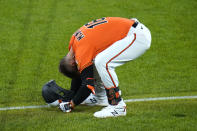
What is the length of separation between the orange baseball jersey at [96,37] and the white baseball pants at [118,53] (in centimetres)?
7

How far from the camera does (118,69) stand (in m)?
8.20

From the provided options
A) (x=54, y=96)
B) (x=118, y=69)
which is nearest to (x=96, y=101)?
(x=54, y=96)

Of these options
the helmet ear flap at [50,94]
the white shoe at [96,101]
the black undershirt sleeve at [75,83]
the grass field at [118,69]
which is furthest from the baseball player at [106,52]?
the white shoe at [96,101]

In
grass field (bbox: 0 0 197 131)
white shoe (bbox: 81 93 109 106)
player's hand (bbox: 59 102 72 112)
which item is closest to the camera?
grass field (bbox: 0 0 197 131)

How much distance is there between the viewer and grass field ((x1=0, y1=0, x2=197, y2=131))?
5.28 metres

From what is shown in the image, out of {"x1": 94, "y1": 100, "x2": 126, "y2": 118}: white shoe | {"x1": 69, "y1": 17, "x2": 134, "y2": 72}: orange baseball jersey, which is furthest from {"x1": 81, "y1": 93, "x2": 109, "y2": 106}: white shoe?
{"x1": 69, "y1": 17, "x2": 134, "y2": 72}: orange baseball jersey

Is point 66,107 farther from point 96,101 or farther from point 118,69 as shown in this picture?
point 118,69

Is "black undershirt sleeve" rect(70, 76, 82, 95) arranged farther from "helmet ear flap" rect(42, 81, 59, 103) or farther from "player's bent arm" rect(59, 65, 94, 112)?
"player's bent arm" rect(59, 65, 94, 112)

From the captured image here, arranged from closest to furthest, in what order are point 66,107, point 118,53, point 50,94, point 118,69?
point 118,53
point 66,107
point 50,94
point 118,69

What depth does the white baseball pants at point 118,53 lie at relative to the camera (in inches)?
215

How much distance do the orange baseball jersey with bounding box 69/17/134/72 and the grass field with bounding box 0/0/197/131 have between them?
0.77m

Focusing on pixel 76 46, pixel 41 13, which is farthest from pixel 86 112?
pixel 41 13

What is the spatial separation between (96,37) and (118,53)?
36cm

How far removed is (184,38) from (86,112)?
166 inches
